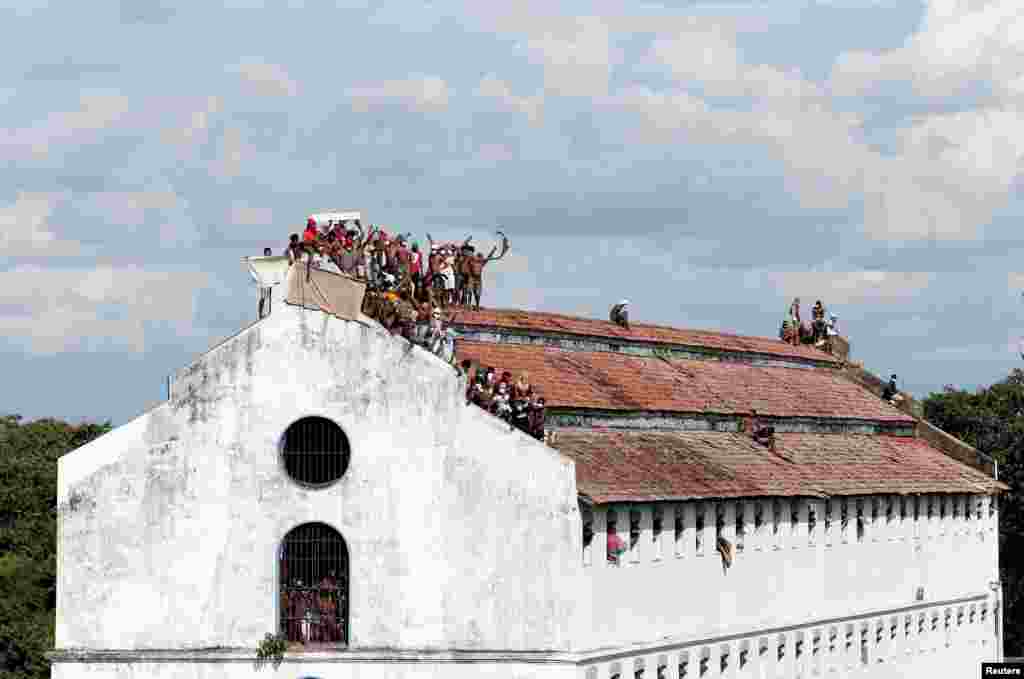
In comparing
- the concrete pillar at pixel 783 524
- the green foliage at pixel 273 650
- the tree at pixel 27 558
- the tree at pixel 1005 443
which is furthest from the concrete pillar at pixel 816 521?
the tree at pixel 1005 443

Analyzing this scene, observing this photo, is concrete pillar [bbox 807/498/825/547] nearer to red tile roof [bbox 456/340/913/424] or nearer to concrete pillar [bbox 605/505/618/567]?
red tile roof [bbox 456/340/913/424]

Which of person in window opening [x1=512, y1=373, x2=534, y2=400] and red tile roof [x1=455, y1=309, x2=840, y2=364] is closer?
person in window opening [x1=512, y1=373, x2=534, y2=400]

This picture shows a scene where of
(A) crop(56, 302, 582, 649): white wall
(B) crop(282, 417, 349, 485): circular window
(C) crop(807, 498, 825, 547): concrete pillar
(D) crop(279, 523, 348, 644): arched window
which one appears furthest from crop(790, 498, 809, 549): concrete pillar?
(D) crop(279, 523, 348, 644): arched window

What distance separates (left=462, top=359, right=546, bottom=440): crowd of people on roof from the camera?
66.7m

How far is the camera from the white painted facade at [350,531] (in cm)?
6456

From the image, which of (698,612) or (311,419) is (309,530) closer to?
(311,419)

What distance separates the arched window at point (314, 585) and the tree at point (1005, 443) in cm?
6881

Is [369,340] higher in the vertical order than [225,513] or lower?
higher

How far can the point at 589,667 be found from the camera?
6506 cm

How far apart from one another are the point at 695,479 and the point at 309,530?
45.0 feet

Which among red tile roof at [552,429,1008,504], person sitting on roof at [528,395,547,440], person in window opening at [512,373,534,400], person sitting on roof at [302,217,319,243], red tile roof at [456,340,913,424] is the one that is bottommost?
red tile roof at [552,429,1008,504]

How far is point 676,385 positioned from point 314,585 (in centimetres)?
2259

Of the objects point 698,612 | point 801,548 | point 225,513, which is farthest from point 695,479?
point 225,513

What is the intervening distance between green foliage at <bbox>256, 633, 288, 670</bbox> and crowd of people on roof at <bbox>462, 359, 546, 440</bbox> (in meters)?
7.89
